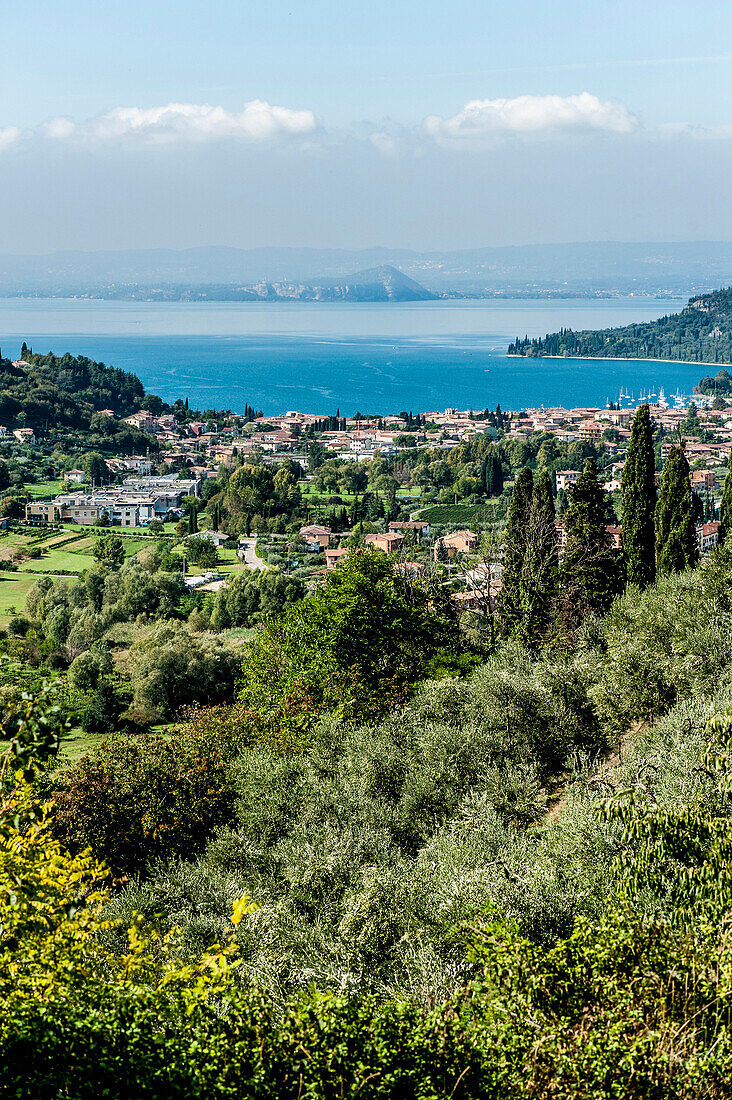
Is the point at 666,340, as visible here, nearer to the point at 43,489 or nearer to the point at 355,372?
the point at 355,372

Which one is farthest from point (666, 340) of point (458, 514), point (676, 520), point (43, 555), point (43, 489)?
point (676, 520)

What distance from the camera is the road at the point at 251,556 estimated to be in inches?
1882

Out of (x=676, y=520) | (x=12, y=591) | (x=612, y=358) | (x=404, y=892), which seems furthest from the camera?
(x=612, y=358)

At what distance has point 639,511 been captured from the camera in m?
18.0

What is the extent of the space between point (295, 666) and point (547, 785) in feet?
17.6

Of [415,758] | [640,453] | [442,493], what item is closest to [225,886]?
[415,758]

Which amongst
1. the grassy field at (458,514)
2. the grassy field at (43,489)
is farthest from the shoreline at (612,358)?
the grassy field at (43,489)

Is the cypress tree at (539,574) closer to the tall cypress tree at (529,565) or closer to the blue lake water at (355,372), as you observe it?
the tall cypress tree at (529,565)

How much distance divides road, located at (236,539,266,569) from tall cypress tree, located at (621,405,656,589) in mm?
30184

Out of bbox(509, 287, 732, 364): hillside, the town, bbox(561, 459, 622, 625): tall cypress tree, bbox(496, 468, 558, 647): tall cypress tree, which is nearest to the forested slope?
bbox(561, 459, 622, 625): tall cypress tree

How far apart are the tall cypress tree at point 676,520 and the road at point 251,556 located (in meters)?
30.6

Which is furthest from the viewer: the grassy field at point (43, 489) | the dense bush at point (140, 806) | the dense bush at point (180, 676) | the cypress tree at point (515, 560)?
the grassy field at point (43, 489)

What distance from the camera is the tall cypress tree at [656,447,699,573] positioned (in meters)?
17.8

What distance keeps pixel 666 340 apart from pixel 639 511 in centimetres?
15093
